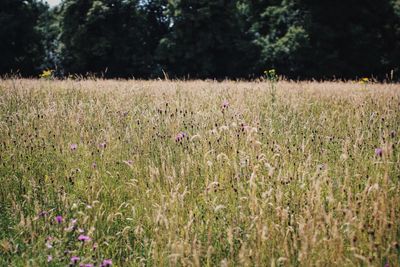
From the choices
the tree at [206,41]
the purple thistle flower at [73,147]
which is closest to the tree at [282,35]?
the tree at [206,41]

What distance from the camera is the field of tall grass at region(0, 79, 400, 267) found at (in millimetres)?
1936

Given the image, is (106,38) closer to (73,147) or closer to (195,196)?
(73,147)

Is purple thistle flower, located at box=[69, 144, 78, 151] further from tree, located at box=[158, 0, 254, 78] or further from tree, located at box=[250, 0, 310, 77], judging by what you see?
tree, located at box=[158, 0, 254, 78]

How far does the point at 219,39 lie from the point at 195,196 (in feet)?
81.2

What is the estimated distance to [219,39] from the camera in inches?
1035

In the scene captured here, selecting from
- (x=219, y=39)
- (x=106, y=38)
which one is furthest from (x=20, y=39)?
(x=219, y=39)

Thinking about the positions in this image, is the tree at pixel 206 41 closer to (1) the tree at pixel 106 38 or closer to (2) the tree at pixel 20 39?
(1) the tree at pixel 106 38

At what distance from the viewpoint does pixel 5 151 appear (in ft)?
11.3

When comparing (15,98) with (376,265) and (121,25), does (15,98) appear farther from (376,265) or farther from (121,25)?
(121,25)

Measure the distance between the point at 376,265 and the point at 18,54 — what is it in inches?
1265

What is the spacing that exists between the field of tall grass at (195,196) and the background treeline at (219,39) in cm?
2014

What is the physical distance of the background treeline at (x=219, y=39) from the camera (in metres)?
24.7

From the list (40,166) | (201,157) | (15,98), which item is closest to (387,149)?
(201,157)

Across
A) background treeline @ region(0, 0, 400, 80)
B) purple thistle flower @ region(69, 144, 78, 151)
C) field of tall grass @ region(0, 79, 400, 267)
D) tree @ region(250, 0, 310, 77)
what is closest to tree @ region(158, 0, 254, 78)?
background treeline @ region(0, 0, 400, 80)
